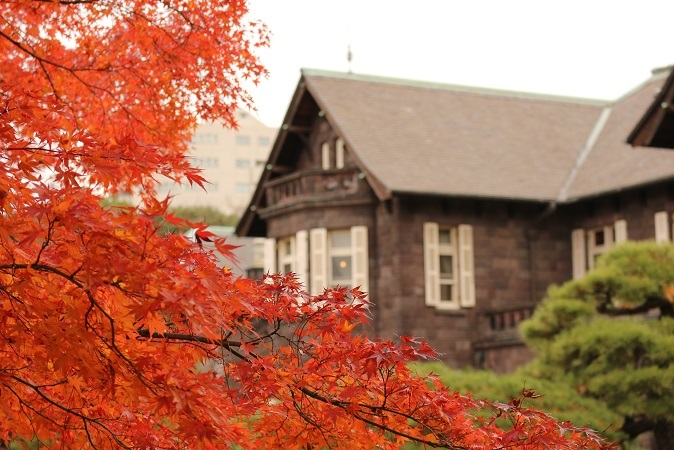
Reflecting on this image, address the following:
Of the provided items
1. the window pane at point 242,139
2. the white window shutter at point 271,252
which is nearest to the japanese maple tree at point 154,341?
the white window shutter at point 271,252

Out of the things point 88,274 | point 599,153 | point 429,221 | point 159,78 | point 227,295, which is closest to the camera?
point 88,274

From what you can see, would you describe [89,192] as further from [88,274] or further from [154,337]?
[154,337]

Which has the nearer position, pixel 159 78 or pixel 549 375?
pixel 159 78

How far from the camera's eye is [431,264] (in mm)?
28531

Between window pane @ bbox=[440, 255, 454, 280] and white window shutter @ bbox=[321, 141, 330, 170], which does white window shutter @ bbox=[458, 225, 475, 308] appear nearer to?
window pane @ bbox=[440, 255, 454, 280]

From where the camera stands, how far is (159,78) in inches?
453

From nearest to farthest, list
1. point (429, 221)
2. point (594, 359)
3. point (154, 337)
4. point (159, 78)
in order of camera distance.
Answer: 1. point (154, 337)
2. point (159, 78)
3. point (594, 359)
4. point (429, 221)

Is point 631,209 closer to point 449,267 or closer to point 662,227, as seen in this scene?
point 662,227

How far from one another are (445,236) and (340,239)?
2.50 meters

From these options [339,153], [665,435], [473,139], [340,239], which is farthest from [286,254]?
[665,435]

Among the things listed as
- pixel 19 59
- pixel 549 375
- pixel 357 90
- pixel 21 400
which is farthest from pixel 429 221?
pixel 21 400

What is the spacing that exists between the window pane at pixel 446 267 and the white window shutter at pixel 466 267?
0.97 ft

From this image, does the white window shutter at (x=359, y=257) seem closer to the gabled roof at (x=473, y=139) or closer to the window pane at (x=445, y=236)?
the gabled roof at (x=473, y=139)

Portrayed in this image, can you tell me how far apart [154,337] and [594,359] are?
13.9 m
